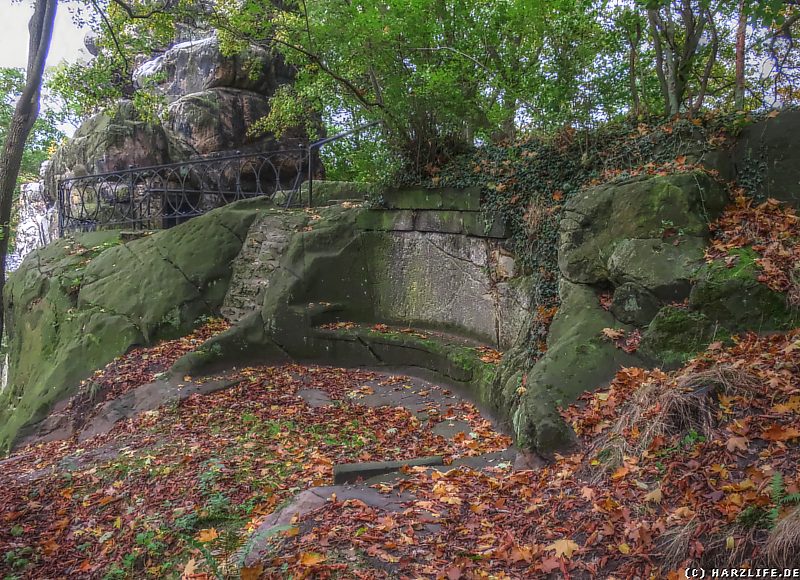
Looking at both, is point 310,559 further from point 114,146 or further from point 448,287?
point 114,146

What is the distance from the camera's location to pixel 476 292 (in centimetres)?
770

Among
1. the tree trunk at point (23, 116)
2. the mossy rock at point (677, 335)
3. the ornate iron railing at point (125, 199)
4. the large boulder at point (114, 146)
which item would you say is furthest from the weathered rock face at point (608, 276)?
the large boulder at point (114, 146)

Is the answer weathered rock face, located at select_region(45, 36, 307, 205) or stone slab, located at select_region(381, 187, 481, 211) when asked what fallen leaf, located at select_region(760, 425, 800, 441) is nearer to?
stone slab, located at select_region(381, 187, 481, 211)

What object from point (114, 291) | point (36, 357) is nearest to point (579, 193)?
point (114, 291)

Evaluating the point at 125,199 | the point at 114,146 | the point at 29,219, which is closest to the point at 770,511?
the point at 125,199

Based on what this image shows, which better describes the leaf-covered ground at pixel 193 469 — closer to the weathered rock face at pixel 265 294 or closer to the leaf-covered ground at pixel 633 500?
the weathered rock face at pixel 265 294

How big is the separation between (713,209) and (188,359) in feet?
21.5

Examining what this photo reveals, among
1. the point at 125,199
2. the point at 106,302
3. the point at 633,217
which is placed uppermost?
the point at 125,199

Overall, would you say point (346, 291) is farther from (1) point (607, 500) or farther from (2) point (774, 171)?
(1) point (607, 500)

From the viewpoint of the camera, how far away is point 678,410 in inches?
140

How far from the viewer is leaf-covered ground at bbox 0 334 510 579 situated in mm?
4371

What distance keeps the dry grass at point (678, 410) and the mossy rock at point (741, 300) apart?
2.87 feet

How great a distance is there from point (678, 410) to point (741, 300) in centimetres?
136

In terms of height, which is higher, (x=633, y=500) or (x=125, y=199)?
(x=125, y=199)
